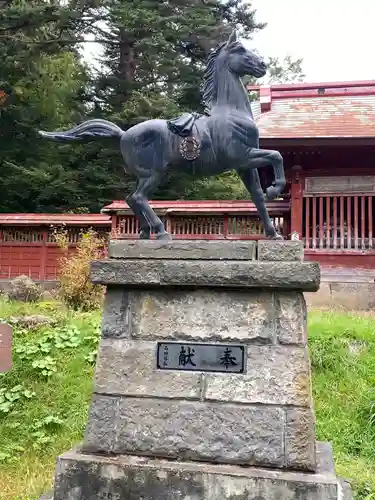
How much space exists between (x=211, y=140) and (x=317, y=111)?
9348 mm

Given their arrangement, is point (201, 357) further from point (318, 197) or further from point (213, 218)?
point (213, 218)

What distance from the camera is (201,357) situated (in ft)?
10.3

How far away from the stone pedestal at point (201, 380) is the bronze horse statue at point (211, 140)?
399mm

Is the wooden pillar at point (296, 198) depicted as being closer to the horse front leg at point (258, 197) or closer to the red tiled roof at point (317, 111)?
the red tiled roof at point (317, 111)

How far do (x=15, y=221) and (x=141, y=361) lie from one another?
36.4 ft

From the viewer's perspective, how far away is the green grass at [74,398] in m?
4.67

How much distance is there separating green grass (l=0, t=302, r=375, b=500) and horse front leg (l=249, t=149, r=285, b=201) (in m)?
2.41

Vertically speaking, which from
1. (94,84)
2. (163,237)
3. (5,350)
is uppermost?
(94,84)

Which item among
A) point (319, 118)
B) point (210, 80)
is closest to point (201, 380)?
point (210, 80)

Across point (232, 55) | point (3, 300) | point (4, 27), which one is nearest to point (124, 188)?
point (4, 27)

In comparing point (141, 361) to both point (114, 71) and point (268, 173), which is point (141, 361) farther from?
point (114, 71)

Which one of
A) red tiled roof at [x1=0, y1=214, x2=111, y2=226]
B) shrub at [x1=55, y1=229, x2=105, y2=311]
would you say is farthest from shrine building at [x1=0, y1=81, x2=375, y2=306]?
shrub at [x1=55, y1=229, x2=105, y2=311]

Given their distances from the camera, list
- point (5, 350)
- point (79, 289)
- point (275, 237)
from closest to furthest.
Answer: point (275, 237), point (5, 350), point (79, 289)

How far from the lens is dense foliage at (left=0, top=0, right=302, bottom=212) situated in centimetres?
1698
